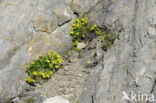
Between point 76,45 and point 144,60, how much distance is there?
3.39m

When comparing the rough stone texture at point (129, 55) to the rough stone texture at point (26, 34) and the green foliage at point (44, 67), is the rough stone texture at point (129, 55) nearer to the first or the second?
the green foliage at point (44, 67)

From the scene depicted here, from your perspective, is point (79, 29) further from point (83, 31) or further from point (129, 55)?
point (129, 55)

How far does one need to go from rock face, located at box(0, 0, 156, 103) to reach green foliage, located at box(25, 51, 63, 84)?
0.90ft

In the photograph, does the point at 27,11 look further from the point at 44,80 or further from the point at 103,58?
the point at 103,58

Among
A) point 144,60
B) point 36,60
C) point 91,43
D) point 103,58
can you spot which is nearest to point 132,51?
point 144,60

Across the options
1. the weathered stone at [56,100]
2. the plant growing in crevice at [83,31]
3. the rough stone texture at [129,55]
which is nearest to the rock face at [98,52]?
the rough stone texture at [129,55]

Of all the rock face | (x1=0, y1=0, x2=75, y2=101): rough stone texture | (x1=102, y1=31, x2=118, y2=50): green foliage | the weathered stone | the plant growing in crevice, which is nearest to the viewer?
the rock face

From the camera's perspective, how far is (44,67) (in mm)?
7777

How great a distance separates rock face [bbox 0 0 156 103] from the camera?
233 inches

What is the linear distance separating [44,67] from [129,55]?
9.91 feet

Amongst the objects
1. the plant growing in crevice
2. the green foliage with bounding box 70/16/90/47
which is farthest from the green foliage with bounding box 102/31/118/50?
the green foliage with bounding box 70/16/90/47

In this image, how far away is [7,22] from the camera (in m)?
8.17

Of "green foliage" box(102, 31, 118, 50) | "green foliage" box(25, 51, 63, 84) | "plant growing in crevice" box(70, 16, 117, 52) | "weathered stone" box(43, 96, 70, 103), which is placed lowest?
"weathered stone" box(43, 96, 70, 103)

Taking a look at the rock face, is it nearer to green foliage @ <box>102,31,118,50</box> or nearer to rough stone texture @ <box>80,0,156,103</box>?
rough stone texture @ <box>80,0,156,103</box>
